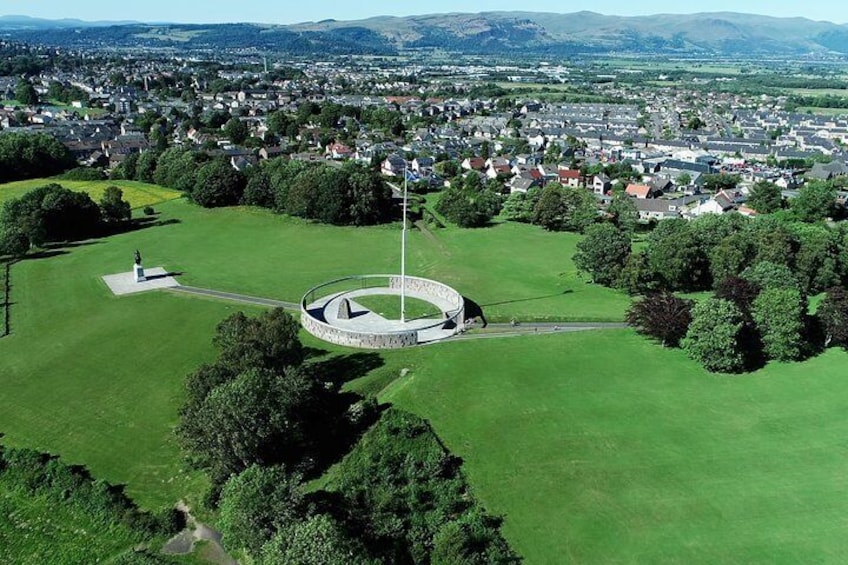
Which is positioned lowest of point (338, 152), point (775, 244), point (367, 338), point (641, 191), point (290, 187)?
point (367, 338)

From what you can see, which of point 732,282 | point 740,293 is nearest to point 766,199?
point 732,282

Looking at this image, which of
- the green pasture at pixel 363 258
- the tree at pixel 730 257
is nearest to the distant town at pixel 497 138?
the green pasture at pixel 363 258

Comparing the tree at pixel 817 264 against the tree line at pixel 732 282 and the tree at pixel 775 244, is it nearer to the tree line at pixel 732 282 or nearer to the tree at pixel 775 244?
the tree line at pixel 732 282

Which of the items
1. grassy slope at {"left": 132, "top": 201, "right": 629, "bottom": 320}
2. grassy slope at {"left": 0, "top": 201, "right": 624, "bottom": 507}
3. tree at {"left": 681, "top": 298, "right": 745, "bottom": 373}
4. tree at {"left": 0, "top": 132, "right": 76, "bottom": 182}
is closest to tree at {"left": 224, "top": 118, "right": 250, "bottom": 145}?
tree at {"left": 0, "top": 132, "right": 76, "bottom": 182}

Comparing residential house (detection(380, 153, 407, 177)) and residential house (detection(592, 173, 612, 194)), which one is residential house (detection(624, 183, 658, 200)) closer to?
residential house (detection(592, 173, 612, 194))

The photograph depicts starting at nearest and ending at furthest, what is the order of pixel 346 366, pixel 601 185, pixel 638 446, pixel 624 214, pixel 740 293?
1. pixel 638 446
2. pixel 346 366
3. pixel 740 293
4. pixel 624 214
5. pixel 601 185

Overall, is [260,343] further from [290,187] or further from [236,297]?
[290,187]
